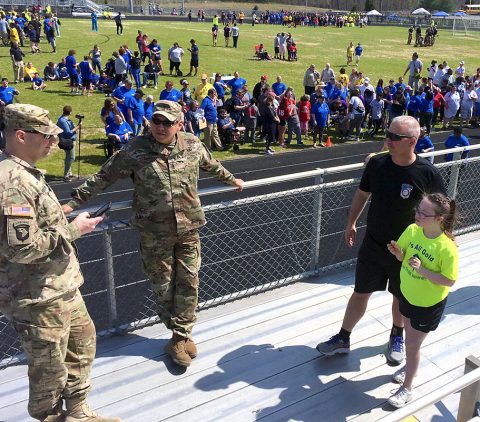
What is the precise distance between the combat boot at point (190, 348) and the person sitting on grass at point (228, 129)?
12091 millimetres

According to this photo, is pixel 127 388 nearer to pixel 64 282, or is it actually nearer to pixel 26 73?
pixel 64 282

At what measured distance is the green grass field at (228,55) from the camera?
17791 millimetres

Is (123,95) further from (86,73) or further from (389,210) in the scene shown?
(389,210)

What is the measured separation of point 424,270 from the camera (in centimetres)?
313

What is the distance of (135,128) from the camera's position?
15.0m

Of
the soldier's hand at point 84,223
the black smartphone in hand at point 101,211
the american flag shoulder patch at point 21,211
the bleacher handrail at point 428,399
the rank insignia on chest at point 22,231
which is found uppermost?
the american flag shoulder patch at point 21,211

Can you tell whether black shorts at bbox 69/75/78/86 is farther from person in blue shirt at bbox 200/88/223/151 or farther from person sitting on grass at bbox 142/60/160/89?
person in blue shirt at bbox 200/88/223/151

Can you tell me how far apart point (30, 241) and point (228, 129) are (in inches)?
535

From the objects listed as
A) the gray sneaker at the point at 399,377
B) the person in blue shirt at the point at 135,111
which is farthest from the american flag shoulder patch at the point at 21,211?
the person in blue shirt at the point at 135,111

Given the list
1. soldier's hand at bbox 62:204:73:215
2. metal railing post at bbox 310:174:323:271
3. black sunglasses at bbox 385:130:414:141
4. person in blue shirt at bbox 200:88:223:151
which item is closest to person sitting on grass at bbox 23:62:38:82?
person in blue shirt at bbox 200:88:223:151

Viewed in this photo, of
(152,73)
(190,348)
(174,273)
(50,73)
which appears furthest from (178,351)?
(50,73)

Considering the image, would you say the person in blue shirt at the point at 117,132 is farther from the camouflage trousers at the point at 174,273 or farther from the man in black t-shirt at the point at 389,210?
the man in black t-shirt at the point at 389,210

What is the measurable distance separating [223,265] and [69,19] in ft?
169

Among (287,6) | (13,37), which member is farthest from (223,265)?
(287,6)
